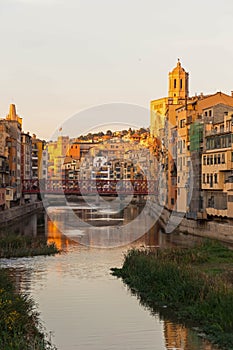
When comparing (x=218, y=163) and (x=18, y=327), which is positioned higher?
(x=218, y=163)

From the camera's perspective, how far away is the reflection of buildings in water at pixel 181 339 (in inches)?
721

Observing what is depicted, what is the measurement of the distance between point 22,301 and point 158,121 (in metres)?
112

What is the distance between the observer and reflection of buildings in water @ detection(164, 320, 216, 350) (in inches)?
721

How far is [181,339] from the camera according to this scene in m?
19.1

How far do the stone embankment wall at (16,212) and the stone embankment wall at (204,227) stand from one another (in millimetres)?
14464

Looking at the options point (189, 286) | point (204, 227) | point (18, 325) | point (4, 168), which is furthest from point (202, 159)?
point (18, 325)

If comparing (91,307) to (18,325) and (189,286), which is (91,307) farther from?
(18,325)

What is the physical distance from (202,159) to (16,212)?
26814 mm

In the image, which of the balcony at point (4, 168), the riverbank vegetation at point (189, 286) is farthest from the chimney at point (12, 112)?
the riverbank vegetation at point (189, 286)

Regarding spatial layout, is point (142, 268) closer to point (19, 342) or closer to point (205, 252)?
point (205, 252)

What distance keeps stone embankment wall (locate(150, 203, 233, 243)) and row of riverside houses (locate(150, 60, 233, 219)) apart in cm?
53

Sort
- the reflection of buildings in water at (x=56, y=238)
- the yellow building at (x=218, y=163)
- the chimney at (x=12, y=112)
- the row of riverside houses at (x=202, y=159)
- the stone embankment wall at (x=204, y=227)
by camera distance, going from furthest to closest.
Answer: the chimney at (x=12, y=112), the row of riverside houses at (x=202, y=159), the reflection of buildings in water at (x=56, y=238), the yellow building at (x=218, y=163), the stone embankment wall at (x=204, y=227)

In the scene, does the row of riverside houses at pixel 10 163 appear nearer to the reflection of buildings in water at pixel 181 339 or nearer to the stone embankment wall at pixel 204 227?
the stone embankment wall at pixel 204 227

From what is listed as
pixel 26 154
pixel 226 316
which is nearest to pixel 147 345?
pixel 226 316
